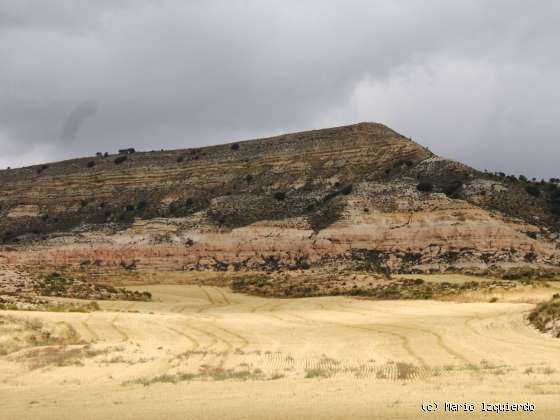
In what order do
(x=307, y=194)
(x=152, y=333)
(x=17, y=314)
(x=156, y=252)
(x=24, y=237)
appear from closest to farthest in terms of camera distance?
(x=152, y=333) → (x=17, y=314) → (x=156, y=252) → (x=307, y=194) → (x=24, y=237)

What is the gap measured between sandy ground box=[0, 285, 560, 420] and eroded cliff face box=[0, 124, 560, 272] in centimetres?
3371

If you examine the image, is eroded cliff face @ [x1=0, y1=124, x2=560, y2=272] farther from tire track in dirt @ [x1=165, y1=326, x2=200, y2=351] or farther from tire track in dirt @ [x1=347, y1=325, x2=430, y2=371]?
tire track in dirt @ [x1=165, y1=326, x2=200, y2=351]

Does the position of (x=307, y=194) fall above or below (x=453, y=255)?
above

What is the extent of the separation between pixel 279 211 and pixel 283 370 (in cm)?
5723

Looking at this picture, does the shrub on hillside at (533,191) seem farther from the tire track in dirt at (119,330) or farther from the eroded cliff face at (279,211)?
the tire track in dirt at (119,330)

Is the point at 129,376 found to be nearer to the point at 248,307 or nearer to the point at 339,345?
the point at 339,345

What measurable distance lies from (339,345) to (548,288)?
79.2ft

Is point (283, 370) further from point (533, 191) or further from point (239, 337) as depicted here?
point (533, 191)

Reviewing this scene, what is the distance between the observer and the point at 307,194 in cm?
7344

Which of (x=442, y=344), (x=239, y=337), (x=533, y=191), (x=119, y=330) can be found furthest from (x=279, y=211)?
(x=442, y=344)

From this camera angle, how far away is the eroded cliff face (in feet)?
194

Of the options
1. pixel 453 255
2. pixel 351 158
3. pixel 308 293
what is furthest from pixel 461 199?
pixel 308 293

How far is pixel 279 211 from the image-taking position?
70875mm

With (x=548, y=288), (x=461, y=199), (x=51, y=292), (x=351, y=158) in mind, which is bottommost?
(x=548, y=288)
